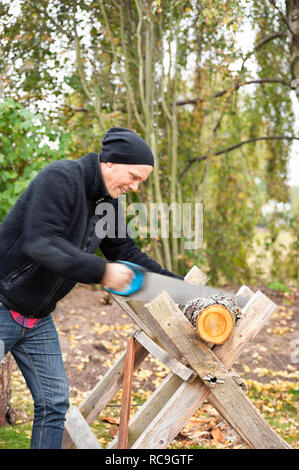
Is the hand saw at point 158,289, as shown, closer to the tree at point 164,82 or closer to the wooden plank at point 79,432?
the wooden plank at point 79,432

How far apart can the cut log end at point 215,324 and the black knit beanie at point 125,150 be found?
0.76 meters

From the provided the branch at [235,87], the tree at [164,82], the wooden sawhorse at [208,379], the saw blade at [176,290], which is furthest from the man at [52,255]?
the branch at [235,87]

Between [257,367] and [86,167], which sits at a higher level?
[86,167]

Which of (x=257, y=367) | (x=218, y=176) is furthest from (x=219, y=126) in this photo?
(x=257, y=367)

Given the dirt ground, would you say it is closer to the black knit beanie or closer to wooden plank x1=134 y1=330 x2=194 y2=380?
wooden plank x1=134 y1=330 x2=194 y2=380

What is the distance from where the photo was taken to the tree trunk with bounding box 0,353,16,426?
11.7 ft

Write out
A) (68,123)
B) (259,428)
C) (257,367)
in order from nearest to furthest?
(259,428) < (257,367) < (68,123)

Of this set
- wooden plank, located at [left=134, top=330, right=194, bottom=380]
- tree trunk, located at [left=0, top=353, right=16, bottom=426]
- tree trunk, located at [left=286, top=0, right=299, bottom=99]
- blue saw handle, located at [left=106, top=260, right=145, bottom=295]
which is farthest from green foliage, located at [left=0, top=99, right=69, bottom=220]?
blue saw handle, located at [left=106, top=260, right=145, bottom=295]

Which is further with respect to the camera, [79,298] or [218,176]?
[218,176]

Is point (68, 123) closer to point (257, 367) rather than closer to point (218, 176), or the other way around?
point (218, 176)

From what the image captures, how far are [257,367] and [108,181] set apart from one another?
354cm

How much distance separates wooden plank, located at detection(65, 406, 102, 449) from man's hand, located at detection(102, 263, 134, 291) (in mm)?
1230

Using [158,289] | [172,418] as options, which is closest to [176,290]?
[158,289]

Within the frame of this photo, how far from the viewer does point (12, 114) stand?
19.1 ft
